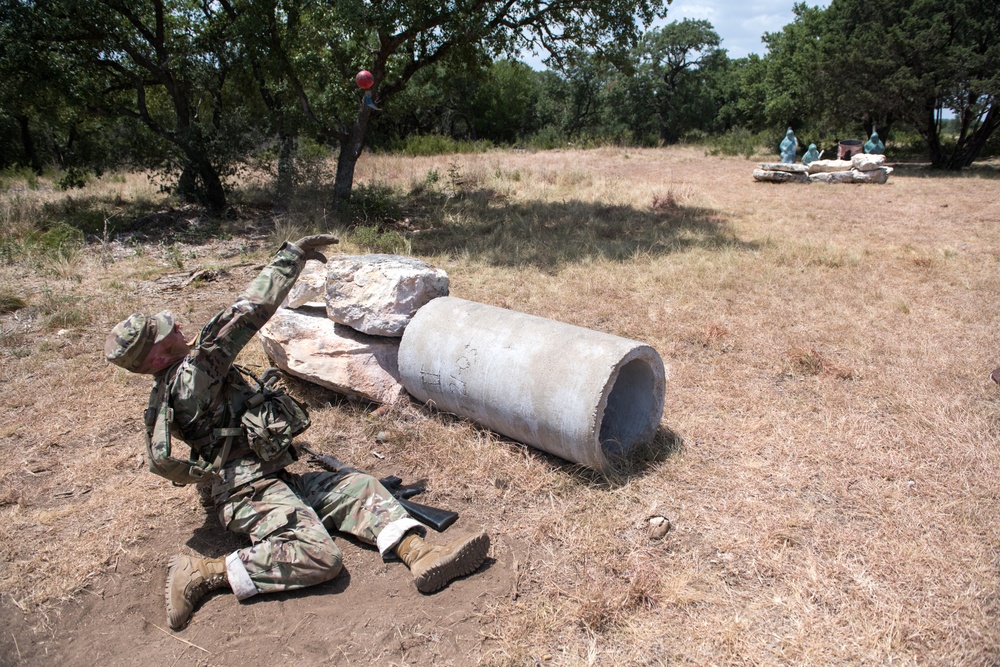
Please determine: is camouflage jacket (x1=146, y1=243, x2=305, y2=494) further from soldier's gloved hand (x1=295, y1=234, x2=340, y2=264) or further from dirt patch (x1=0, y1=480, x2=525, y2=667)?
dirt patch (x1=0, y1=480, x2=525, y2=667)

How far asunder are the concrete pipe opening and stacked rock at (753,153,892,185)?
1533 centimetres

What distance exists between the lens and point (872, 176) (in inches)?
686

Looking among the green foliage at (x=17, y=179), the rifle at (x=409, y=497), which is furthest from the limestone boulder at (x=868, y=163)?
the green foliage at (x=17, y=179)

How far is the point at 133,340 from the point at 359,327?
6.28 feet

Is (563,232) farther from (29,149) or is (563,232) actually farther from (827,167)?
(29,149)

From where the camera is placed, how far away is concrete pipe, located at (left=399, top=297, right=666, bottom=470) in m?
3.97

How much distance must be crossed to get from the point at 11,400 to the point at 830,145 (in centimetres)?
2925

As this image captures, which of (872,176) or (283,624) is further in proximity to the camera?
(872,176)

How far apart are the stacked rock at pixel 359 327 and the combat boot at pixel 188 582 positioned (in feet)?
6.20

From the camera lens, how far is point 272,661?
117 inches

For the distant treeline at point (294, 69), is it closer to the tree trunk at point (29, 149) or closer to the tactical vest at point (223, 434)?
the tree trunk at point (29, 149)

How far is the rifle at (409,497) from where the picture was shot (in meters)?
3.83

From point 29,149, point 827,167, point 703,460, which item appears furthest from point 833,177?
point 29,149

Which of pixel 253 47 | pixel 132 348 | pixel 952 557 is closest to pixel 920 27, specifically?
pixel 253 47
